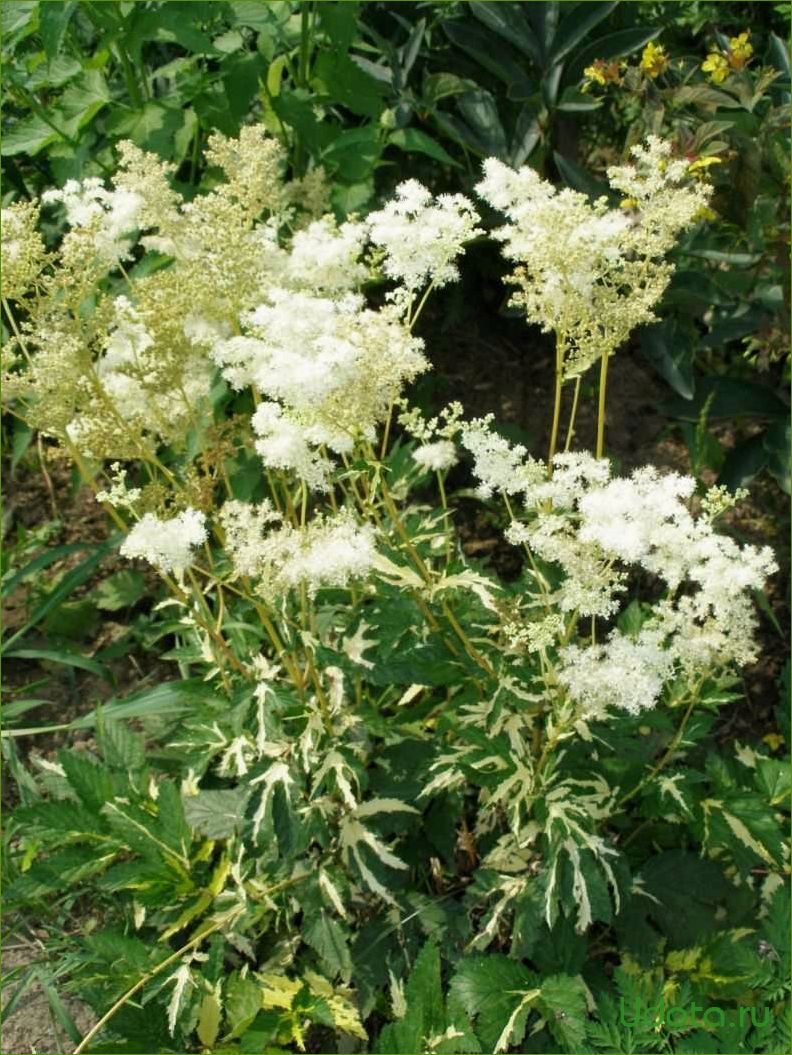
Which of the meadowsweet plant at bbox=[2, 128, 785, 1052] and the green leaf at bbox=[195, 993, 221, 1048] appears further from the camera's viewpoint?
the green leaf at bbox=[195, 993, 221, 1048]

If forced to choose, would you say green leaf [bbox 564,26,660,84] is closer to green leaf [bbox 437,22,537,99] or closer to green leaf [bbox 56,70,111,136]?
green leaf [bbox 437,22,537,99]

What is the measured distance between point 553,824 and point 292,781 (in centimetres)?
49

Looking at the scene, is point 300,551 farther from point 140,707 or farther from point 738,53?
point 738,53

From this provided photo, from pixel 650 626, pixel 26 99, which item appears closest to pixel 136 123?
pixel 26 99

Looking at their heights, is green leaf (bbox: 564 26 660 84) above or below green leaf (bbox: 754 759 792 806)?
above

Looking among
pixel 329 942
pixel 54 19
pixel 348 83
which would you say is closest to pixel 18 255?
pixel 54 19

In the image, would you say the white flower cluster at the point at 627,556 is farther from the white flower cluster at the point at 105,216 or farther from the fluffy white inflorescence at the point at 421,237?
the white flower cluster at the point at 105,216

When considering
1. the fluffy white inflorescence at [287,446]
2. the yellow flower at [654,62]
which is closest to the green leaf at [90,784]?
the fluffy white inflorescence at [287,446]

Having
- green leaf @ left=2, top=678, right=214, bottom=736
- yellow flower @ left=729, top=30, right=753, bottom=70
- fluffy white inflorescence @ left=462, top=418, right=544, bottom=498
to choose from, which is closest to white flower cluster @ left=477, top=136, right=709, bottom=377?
fluffy white inflorescence @ left=462, top=418, right=544, bottom=498

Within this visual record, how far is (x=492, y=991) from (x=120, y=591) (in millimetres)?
1824

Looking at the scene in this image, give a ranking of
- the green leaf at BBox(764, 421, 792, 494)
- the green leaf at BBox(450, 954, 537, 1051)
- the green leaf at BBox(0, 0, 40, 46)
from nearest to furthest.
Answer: the green leaf at BBox(450, 954, 537, 1051)
the green leaf at BBox(0, 0, 40, 46)
the green leaf at BBox(764, 421, 792, 494)

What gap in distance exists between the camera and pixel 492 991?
6.76 feet

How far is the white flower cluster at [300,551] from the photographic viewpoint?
174 centimetres

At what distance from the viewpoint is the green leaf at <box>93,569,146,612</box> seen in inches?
133
